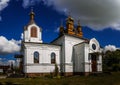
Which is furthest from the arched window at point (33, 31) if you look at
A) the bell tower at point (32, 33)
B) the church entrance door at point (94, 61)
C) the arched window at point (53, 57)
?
the church entrance door at point (94, 61)

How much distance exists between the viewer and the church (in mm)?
31312

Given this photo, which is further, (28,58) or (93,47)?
(93,47)

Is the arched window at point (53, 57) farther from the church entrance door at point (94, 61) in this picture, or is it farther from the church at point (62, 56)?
the church entrance door at point (94, 61)

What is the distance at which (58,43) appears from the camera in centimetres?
3559

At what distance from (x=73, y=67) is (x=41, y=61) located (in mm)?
5949

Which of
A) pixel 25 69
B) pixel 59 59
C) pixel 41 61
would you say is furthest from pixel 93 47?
Result: pixel 25 69

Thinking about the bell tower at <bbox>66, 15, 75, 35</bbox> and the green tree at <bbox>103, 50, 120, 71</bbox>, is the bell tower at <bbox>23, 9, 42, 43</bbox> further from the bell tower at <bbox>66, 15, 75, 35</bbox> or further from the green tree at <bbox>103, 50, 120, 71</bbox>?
the green tree at <bbox>103, 50, 120, 71</bbox>

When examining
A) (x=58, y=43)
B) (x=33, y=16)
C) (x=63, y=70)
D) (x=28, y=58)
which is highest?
(x=33, y=16)

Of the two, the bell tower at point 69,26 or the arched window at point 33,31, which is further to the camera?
the bell tower at point 69,26

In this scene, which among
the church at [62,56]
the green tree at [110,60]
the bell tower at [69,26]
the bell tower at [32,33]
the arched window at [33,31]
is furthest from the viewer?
the bell tower at [69,26]

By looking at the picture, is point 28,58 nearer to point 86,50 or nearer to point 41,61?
point 41,61

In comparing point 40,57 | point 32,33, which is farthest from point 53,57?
point 32,33

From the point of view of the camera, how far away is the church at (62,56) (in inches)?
1233

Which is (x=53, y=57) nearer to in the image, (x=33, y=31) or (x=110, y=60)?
(x=33, y=31)
